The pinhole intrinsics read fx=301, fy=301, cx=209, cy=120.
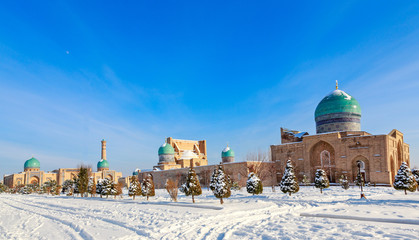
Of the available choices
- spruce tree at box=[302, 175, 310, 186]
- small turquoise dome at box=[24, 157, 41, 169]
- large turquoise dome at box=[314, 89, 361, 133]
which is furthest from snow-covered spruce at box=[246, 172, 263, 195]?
small turquoise dome at box=[24, 157, 41, 169]

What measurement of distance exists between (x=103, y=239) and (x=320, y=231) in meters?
6.08

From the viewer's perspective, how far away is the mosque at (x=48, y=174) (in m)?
64.0

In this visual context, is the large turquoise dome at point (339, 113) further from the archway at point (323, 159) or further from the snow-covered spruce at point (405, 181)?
the snow-covered spruce at point (405, 181)

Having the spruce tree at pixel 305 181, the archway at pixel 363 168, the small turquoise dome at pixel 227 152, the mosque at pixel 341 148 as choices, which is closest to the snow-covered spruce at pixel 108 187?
the spruce tree at pixel 305 181

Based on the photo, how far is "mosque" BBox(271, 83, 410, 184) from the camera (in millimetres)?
31250

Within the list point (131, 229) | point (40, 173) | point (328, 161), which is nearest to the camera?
point (131, 229)

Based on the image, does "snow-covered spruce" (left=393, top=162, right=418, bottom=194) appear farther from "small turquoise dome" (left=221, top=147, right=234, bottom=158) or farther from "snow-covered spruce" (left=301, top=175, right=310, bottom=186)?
"small turquoise dome" (left=221, top=147, right=234, bottom=158)

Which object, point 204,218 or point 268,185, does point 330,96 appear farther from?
point 204,218

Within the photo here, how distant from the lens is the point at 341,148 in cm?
3344

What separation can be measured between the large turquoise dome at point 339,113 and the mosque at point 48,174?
42914 millimetres

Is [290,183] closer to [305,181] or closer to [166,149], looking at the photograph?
[305,181]

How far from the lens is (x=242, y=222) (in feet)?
35.0

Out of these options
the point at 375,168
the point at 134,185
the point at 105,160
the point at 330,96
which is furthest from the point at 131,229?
the point at 105,160

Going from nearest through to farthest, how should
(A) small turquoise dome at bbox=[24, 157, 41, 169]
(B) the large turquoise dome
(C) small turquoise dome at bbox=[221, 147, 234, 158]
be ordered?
1. (B) the large turquoise dome
2. (C) small turquoise dome at bbox=[221, 147, 234, 158]
3. (A) small turquoise dome at bbox=[24, 157, 41, 169]
